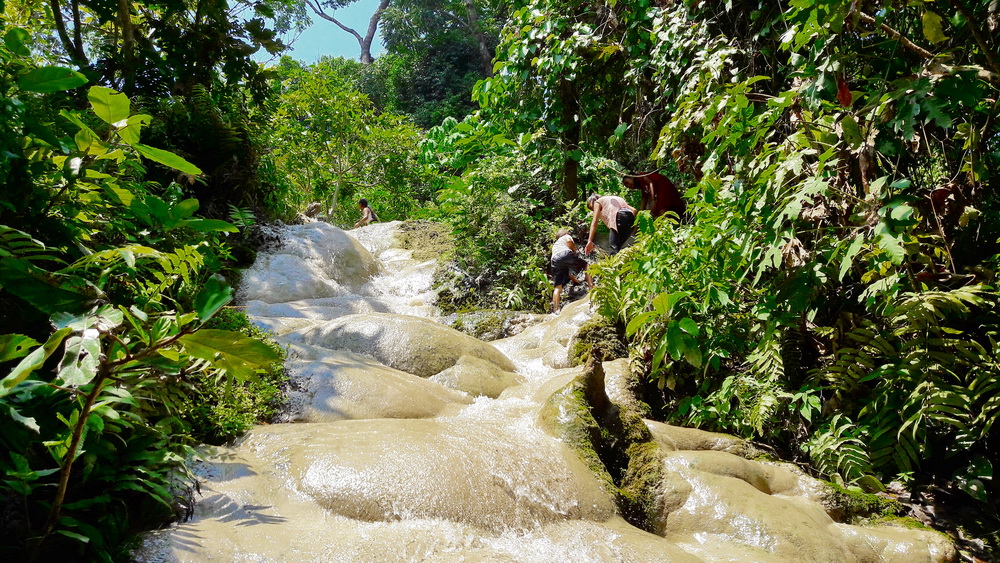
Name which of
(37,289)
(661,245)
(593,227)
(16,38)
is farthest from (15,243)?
(593,227)

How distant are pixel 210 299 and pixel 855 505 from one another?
144 inches

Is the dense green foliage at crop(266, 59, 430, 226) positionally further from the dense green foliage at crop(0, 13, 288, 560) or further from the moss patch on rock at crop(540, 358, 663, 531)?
the dense green foliage at crop(0, 13, 288, 560)

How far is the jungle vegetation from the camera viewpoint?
1.71 m

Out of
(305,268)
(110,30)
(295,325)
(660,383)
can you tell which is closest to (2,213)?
(295,325)

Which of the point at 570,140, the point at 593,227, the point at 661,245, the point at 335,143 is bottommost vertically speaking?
the point at 661,245

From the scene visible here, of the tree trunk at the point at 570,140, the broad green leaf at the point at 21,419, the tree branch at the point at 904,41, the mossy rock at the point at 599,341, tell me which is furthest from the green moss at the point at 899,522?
the tree trunk at the point at 570,140

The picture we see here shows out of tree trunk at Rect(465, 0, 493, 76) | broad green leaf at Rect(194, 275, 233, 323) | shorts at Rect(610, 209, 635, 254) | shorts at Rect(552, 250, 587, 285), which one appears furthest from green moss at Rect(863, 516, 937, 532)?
tree trunk at Rect(465, 0, 493, 76)

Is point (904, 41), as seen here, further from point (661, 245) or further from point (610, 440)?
point (610, 440)

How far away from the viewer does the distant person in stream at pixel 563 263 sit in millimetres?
7820

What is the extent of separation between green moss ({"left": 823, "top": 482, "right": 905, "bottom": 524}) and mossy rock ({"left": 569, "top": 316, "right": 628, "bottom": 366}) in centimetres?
237

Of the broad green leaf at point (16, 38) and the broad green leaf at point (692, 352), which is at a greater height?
the broad green leaf at point (16, 38)

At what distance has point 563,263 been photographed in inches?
310

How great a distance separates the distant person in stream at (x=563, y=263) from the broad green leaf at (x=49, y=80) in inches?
258

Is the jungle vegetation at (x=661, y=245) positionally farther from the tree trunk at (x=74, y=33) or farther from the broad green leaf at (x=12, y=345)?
the tree trunk at (x=74, y=33)
